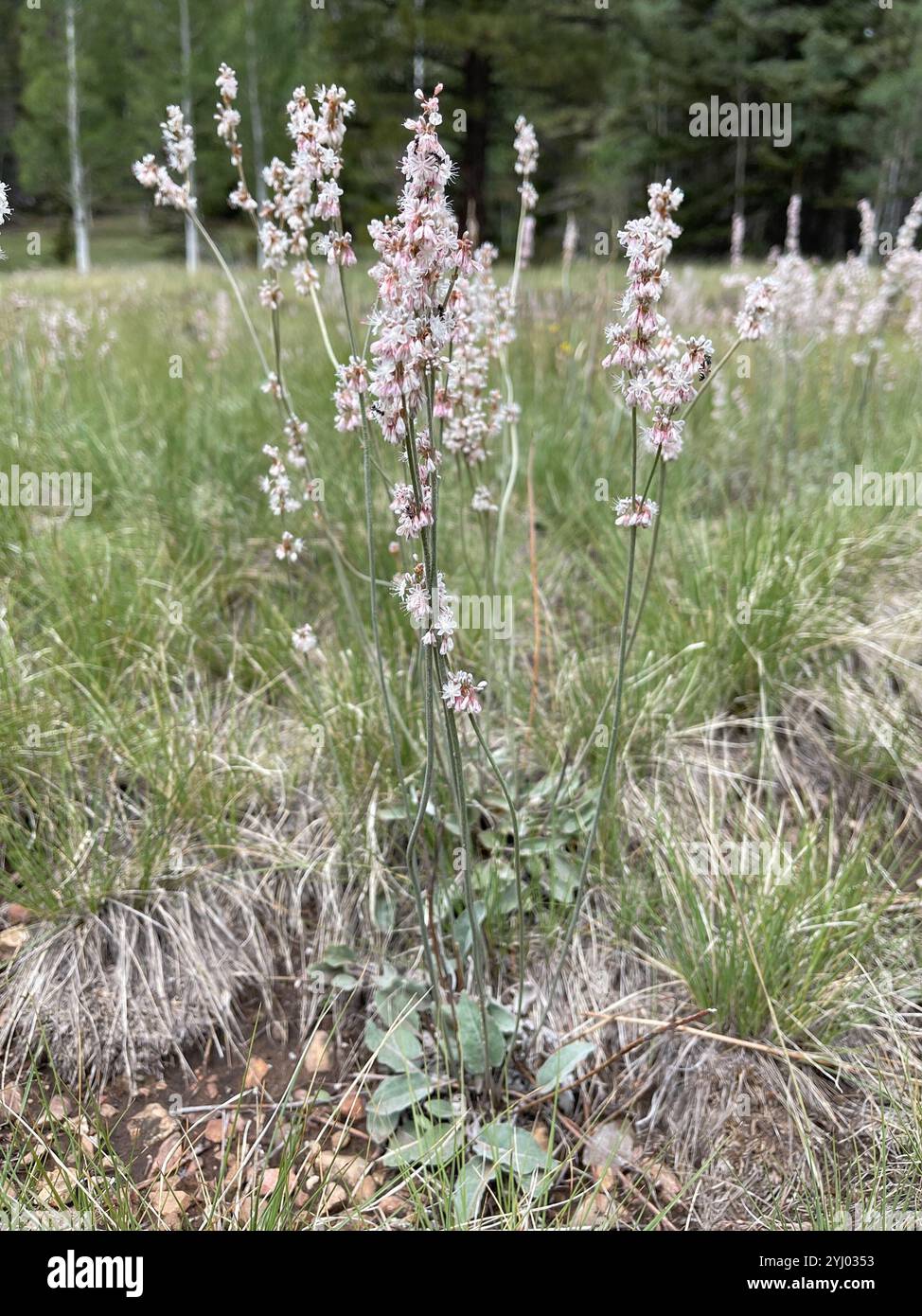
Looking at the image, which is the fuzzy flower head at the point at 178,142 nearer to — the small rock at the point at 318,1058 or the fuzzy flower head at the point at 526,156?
the fuzzy flower head at the point at 526,156

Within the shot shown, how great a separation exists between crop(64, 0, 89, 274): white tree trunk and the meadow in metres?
23.6

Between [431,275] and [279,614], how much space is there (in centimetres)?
162

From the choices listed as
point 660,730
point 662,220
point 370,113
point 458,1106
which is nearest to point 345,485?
point 660,730

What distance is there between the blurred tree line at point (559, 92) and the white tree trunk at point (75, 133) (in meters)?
0.26

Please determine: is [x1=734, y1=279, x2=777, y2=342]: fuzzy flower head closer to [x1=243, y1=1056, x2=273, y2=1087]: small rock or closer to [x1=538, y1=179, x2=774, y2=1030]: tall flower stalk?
[x1=538, y1=179, x2=774, y2=1030]: tall flower stalk

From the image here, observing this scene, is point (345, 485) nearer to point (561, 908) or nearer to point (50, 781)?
point (50, 781)

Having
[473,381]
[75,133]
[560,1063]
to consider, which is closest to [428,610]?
[473,381]

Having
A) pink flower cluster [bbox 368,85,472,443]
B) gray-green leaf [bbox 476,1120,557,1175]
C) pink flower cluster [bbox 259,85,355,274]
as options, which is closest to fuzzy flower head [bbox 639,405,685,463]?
pink flower cluster [bbox 368,85,472,443]

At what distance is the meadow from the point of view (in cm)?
176

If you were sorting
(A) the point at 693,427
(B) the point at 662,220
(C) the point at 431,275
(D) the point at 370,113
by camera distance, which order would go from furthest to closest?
1. (D) the point at 370,113
2. (A) the point at 693,427
3. (B) the point at 662,220
4. (C) the point at 431,275

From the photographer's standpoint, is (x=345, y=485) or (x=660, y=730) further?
(x=345, y=485)

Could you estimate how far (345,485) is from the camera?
3289 mm

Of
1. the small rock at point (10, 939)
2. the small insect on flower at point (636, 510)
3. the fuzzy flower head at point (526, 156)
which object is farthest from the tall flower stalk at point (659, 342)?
the small rock at point (10, 939)

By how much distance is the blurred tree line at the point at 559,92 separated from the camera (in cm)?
1980
